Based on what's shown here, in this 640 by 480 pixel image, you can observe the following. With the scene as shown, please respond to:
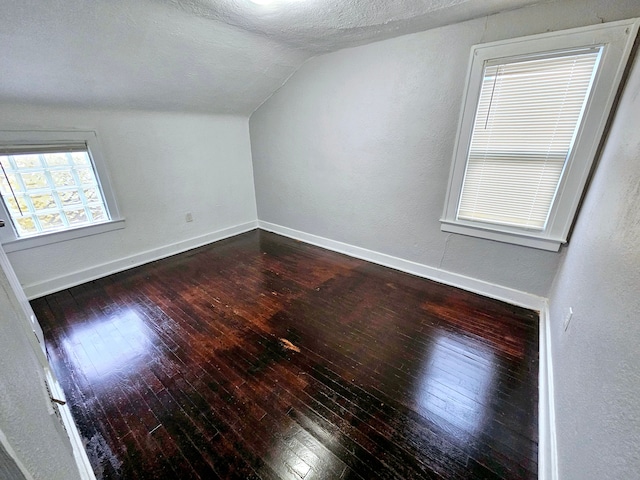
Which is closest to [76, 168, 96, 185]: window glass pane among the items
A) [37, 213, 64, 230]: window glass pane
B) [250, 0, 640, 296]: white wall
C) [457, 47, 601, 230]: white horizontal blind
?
[37, 213, 64, 230]: window glass pane

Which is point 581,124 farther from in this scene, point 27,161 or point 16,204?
point 16,204

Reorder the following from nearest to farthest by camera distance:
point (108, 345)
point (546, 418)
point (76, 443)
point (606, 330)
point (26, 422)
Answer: point (26, 422) → point (606, 330) → point (76, 443) → point (546, 418) → point (108, 345)

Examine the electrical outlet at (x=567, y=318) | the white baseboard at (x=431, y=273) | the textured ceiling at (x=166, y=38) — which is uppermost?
the textured ceiling at (x=166, y=38)

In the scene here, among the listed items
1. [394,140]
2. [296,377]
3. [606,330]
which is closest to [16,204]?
[296,377]

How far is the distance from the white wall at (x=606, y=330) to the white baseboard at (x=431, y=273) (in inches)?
25.4

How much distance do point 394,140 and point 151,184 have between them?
8.71 feet

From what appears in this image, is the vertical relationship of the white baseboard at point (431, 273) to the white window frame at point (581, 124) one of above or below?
below

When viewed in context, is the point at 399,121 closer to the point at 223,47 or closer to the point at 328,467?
the point at 223,47

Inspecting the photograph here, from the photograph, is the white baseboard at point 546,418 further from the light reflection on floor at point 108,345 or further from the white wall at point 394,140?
the light reflection on floor at point 108,345

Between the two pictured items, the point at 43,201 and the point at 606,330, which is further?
the point at 43,201

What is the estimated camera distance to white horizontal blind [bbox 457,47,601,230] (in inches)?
69.6

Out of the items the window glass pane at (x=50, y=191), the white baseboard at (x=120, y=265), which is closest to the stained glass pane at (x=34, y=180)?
the window glass pane at (x=50, y=191)

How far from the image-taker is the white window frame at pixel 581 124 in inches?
62.6

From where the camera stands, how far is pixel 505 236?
223 cm
